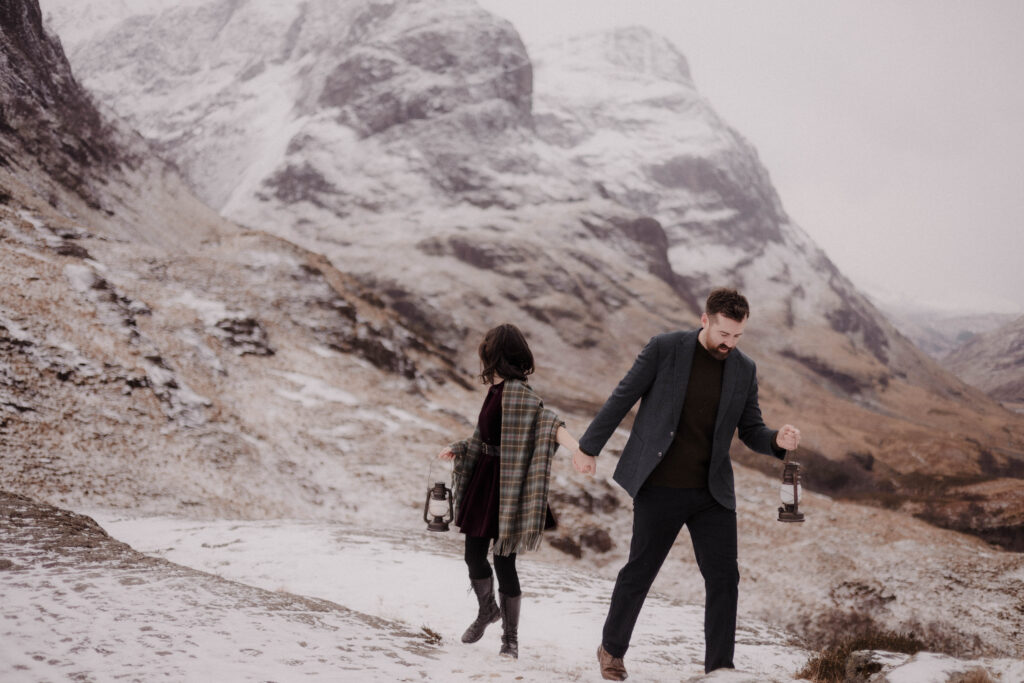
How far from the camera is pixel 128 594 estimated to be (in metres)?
4.84

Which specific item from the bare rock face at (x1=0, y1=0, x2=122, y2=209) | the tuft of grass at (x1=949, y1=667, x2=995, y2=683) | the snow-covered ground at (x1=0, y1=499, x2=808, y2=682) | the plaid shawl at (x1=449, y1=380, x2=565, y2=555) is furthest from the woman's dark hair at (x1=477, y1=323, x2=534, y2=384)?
the bare rock face at (x1=0, y1=0, x2=122, y2=209)

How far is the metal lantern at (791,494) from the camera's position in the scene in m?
5.49

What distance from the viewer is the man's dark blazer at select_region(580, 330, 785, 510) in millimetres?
4977

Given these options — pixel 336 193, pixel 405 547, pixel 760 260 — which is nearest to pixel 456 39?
pixel 336 193

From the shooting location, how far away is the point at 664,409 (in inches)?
198

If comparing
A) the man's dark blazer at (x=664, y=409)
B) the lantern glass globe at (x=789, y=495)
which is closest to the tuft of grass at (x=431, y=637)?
the man's dark blazer at (x=664, y=409)

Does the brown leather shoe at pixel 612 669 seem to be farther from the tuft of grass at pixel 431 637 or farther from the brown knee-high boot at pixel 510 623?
the tuft of grass at pixel 431 637

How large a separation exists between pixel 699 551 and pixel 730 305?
204 cm

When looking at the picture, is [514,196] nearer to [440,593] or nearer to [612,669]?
[440,593]

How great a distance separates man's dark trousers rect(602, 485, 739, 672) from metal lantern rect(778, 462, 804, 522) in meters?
0.80

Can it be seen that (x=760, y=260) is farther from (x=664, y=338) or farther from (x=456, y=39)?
(x=664, y=338)

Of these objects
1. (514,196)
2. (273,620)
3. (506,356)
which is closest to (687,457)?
(506,356)

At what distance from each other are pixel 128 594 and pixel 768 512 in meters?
22.9

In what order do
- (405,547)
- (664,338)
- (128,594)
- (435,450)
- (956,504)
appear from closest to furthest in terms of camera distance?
(128,594) < (664,338) < (405,547) < (435,450) < (956,504)
